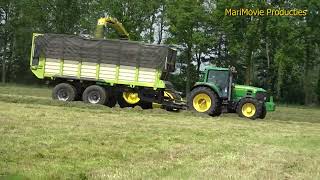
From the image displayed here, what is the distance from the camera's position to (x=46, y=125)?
43.1 feet

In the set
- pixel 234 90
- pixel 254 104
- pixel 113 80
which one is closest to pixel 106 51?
pixel 113 80

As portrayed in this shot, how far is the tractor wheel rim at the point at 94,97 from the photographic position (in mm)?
23531

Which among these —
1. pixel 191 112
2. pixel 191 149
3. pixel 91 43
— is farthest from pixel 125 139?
pixel 91 43

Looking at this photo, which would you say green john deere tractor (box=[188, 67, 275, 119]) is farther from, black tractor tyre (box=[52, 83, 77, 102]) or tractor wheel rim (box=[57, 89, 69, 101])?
tractor wheel rim (box=[57, 89, 69, 101])

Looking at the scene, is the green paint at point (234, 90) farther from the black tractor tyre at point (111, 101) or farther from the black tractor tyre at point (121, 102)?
the black tractor tyre at point (111, 101)

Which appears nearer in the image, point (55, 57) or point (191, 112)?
point (191, 112)

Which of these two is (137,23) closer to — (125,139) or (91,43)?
(91,43)

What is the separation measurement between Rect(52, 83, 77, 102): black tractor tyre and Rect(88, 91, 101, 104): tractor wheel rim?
0.74m

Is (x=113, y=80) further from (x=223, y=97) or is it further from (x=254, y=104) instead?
(x=254, y=104)

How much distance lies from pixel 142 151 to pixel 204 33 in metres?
42.3

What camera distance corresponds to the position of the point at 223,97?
22688 mm

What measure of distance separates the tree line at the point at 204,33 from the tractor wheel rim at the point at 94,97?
2060cm

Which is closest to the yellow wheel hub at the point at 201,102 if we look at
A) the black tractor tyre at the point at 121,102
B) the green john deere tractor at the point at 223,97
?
the green john deere tractor at the point at 223,97

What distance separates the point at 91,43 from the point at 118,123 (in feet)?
30.0
